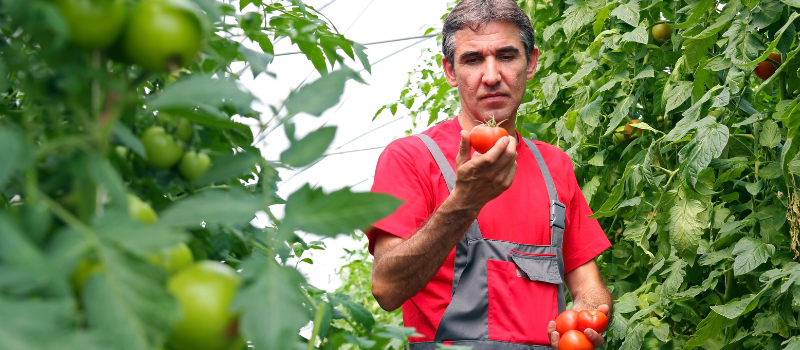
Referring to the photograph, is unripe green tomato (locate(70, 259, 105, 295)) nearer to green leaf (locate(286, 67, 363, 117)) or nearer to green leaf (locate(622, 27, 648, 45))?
green leaf (locate(286, 67, 363, 117))

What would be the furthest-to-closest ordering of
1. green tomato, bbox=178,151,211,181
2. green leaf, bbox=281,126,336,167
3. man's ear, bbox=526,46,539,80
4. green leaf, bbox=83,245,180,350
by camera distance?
man's ear, bbox=526,46,539,80 → green tomato, bbox=178,151,211,181 → green leaf, bbox=281,126,336,167 → green leaf, bbox=83,245,180,350

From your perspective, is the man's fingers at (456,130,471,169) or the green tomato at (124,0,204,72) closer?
the green tomato at (124,0,204,72)

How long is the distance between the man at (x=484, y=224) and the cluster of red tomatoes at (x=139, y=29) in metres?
1.10

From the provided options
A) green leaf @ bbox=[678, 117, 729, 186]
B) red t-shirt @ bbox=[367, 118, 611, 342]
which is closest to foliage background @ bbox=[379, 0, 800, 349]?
green leaf @ bbox=[678, 117, 729, 186]

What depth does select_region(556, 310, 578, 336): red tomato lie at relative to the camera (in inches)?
64.7

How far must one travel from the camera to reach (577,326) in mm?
1654

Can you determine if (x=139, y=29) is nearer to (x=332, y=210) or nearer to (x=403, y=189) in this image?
(x=332, y=210)

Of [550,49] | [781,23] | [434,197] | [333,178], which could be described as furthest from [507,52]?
[333,178]

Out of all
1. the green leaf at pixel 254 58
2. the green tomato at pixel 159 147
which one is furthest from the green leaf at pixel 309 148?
the green leaf at pixel 254 58

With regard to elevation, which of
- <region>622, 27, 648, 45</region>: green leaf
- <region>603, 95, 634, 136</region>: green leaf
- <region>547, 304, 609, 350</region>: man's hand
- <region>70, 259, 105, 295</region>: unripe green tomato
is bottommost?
<region>547, 304, 609, 350</region>: man's hand

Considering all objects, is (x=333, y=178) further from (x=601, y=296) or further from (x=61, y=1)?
(x=61, y=1)

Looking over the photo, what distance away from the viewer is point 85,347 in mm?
299

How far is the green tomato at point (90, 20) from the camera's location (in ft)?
1.18

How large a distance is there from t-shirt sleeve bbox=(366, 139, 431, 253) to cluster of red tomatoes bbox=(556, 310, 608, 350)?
418 mm
